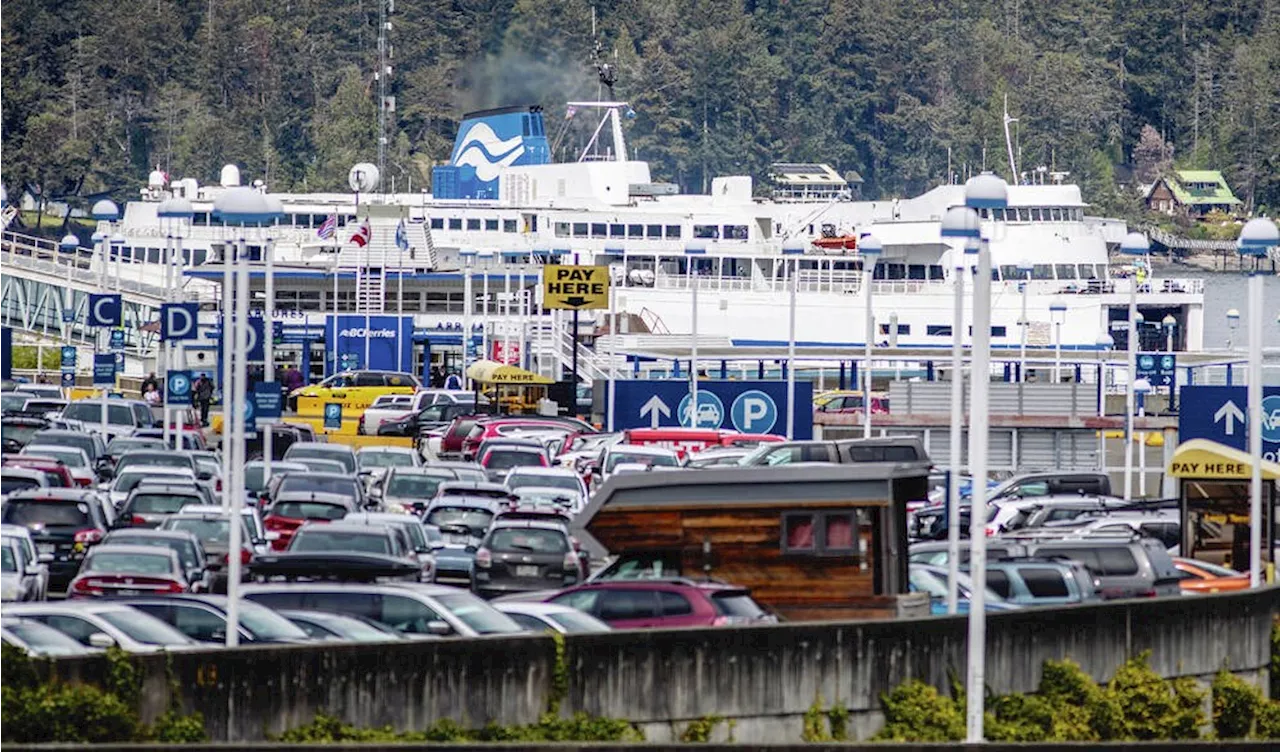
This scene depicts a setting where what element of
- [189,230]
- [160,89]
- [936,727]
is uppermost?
[160,89]

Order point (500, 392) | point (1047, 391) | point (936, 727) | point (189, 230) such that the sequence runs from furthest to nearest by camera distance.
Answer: point (189, 230) → point (500, 392) → point (1047, 391) → point (936, 727)

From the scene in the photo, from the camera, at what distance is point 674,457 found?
41.8m

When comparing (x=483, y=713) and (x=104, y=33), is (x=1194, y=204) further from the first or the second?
(x=483, y=713)

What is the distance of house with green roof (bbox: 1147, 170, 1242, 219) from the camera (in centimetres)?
19725

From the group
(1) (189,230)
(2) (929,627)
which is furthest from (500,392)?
(1) (189,230)

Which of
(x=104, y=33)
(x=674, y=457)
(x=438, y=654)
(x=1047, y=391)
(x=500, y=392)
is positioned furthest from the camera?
(x=104, y=33)

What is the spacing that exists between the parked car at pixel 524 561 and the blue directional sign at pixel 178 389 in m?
11.3

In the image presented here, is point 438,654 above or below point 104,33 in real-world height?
below

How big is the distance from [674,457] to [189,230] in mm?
59982

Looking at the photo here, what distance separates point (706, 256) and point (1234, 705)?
246ft

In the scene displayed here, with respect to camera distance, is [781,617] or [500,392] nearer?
[781,617]

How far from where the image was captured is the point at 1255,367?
98.5 ft

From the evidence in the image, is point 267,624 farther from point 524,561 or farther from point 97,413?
point 97,413

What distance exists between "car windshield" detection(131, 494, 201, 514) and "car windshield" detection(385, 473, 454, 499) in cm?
491
